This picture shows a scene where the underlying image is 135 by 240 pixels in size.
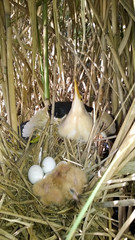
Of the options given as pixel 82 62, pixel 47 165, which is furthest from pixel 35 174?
pixel 82 62

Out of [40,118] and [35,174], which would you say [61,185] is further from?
[40,118]

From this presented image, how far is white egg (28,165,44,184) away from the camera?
32.6 inches

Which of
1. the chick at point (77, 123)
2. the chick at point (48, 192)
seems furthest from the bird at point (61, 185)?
the chick at point (77, 123)

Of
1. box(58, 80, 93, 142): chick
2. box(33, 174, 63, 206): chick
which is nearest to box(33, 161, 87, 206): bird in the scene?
box(33, 174, 63, 206): chick

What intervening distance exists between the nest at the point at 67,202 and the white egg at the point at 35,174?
16mm

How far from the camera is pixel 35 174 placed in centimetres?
83

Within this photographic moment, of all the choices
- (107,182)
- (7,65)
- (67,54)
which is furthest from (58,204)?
(67,54)

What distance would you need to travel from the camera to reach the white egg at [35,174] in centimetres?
83

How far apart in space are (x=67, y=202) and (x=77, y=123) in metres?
0.27

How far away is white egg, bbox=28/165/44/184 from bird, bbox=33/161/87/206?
20 millimetres

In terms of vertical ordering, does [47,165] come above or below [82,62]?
below

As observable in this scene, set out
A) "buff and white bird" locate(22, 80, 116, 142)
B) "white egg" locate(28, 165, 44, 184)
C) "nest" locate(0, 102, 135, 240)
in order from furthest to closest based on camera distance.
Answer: "buff and white bird" locate(22, 80, 116, 142), "white egg" locate(28, 165, 44, 184), "nest" locate(0, 102, 135, 240)

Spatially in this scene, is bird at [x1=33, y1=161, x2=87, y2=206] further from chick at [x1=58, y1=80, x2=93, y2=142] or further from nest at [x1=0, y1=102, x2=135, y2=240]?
chick at [x1=58, y1=80, x2=93, y2=142]

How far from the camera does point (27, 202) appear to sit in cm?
77
